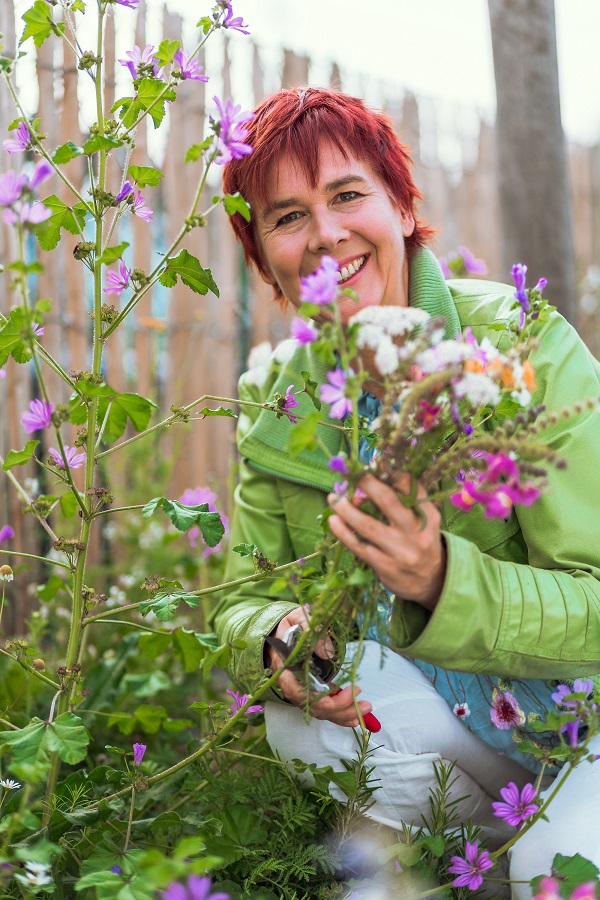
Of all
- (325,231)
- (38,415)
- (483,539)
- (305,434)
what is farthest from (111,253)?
(483,539)

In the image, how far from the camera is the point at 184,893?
35.4 inches

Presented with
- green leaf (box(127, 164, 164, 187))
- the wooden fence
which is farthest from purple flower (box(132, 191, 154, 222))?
the wooden fence

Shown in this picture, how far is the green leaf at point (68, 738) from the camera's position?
3.56ft

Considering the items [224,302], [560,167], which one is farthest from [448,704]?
[224,302]

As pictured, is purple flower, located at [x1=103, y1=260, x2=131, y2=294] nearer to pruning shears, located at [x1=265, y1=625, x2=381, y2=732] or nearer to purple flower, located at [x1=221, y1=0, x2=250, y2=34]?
purple flower, located at [x1=221, y1=0, x2=250, y2=34]

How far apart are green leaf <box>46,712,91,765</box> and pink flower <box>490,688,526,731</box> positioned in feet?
2.62

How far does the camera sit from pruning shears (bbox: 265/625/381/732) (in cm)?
124

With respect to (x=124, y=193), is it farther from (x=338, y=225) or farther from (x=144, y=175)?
(x=338, y=225)

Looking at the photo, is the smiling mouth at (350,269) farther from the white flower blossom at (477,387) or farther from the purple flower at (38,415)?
the white flower blossom at (477,387)

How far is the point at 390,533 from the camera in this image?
1.01 m

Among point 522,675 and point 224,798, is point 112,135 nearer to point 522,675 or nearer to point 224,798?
point 522,675

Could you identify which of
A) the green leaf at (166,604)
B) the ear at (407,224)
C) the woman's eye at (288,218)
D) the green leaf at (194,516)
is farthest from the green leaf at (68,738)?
the ear at (407,224)

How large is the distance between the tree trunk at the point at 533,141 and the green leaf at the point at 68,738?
2266 millimetres

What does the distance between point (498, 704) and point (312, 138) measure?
1.07 meters
